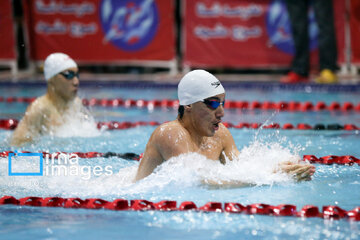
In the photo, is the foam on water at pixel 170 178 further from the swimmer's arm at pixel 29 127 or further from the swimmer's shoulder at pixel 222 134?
the swimmer's arm at pixel 29 127

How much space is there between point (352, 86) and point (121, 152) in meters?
4.76

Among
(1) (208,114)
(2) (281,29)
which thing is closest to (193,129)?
(1) (208,114)

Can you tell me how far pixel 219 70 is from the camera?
1116 cm

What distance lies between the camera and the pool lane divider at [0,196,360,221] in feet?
11.0

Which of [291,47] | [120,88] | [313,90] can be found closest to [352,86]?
[313,90]

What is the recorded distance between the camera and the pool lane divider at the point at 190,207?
3367 millimetres

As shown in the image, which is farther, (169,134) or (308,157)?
(308,157)

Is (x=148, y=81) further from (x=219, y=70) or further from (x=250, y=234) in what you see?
(x=250, y=234)

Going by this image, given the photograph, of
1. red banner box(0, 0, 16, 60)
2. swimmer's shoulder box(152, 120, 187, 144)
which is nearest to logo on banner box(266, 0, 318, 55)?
red banner box(0, 0, 16, 60)

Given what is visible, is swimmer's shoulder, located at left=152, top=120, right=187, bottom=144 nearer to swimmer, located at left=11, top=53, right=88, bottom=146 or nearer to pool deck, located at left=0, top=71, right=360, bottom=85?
swimmer, located at left=11, top=53, right=88, bottom=146

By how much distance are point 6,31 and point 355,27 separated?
5.84 m

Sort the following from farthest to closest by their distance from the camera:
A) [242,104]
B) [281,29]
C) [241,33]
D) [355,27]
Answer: [241,33] → [281,29] → [355,27] → [242,104]

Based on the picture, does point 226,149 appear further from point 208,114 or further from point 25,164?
point 25,164

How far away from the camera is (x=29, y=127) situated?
5590 mm
